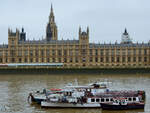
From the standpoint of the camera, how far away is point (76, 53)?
94500 mm

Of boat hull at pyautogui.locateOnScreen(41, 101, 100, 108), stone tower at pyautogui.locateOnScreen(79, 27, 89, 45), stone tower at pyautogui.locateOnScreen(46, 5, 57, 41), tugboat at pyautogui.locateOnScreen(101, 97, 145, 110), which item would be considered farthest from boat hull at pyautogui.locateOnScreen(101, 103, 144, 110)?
stone tower at pyautogui.locateOnScreen(46, 5, 57, 41)

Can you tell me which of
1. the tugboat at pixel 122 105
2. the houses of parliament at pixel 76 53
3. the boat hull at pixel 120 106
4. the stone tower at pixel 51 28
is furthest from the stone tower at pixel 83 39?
the boat hull at pixel 120 106

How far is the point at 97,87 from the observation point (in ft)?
113

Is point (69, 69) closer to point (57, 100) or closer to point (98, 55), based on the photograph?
point (98, 55)

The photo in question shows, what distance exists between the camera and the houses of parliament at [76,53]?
93.8 m

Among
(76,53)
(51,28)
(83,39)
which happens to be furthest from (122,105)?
(51,28)

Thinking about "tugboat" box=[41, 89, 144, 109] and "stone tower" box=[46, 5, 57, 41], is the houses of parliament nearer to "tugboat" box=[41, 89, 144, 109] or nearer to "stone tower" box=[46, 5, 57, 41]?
"stone tower" box=[46, 5, 57, 41]

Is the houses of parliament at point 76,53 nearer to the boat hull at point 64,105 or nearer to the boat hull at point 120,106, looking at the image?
the boat hull at point 64,105

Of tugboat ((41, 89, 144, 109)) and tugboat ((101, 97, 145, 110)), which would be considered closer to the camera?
tugboat ((101, 97, 145, 110))

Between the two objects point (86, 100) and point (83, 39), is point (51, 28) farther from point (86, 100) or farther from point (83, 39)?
point (86, 100)

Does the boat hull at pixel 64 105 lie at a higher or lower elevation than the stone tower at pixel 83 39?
lower

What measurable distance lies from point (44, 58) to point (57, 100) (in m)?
64.2

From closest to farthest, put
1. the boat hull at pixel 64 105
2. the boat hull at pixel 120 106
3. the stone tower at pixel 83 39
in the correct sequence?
the boat hull at pixel 120 106
the boat hull at pixel 64 105
the stone tower at pixel 83 39

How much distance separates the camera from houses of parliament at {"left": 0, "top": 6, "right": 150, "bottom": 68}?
3693 inches
